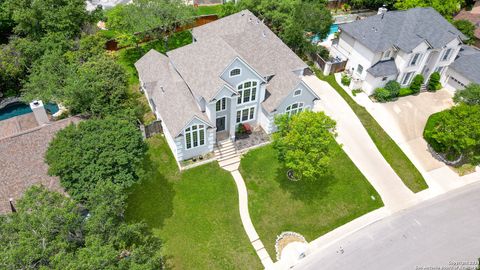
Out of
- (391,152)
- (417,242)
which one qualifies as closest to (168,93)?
(391,152)

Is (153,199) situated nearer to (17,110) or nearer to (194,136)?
(194,136)

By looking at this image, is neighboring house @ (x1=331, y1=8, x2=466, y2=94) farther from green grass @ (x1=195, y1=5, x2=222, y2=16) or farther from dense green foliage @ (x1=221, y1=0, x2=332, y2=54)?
green grass @ (x1=195, y1=5, x2=222, y2=16)

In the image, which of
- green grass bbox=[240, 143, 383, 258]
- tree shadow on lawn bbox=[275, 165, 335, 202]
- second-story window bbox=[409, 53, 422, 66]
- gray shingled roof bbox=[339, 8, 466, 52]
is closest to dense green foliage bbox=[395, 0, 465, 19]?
A: gray shingled roof bbox=[339, 8, 466, 52]

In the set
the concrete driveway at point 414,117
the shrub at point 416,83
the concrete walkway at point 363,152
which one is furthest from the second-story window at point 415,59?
the concrete walkway at point 363,152

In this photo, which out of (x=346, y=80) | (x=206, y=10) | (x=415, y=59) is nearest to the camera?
(x=415, y=59)

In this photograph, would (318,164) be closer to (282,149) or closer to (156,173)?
(282,149)
